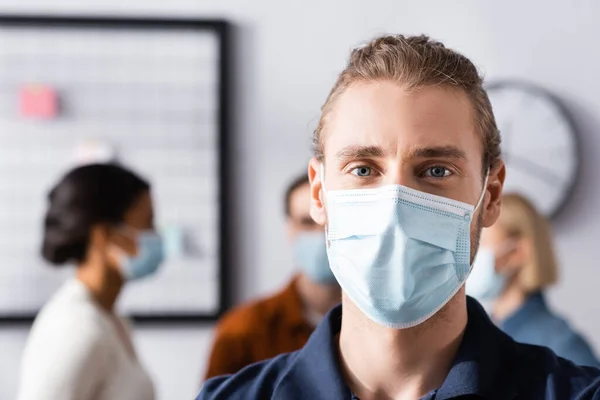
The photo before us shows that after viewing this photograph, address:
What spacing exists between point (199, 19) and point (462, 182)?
7.70 feet

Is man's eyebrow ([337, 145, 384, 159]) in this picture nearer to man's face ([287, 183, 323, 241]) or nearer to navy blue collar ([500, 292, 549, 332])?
navy blue collar ([500, 292, 549, 332])

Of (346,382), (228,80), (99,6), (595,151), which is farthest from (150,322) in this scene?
(346,382)

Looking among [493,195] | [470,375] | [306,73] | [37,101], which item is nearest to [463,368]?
[470,375]

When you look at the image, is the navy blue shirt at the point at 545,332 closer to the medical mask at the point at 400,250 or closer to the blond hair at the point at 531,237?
the blond hair at the point at 531,237

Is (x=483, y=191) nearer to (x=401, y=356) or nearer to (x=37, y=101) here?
(x=401, y=356)

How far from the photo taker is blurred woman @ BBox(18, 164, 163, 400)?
208 centimetres

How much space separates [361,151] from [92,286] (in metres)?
1.37

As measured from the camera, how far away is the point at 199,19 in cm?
347

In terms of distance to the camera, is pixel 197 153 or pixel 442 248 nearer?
pixel 442 248

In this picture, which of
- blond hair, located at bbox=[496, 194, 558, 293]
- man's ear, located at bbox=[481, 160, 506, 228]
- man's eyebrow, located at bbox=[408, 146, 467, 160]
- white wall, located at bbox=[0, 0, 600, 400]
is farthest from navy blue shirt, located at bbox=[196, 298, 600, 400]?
white wall, located at bbox=[0, 0, 600, 400]

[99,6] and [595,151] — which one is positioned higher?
[99,6]

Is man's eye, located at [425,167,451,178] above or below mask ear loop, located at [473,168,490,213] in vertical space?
above

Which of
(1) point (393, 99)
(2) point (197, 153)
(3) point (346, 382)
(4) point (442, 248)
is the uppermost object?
(1) point (393, 99)

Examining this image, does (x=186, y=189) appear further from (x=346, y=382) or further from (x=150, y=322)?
(x=346, y=382)
